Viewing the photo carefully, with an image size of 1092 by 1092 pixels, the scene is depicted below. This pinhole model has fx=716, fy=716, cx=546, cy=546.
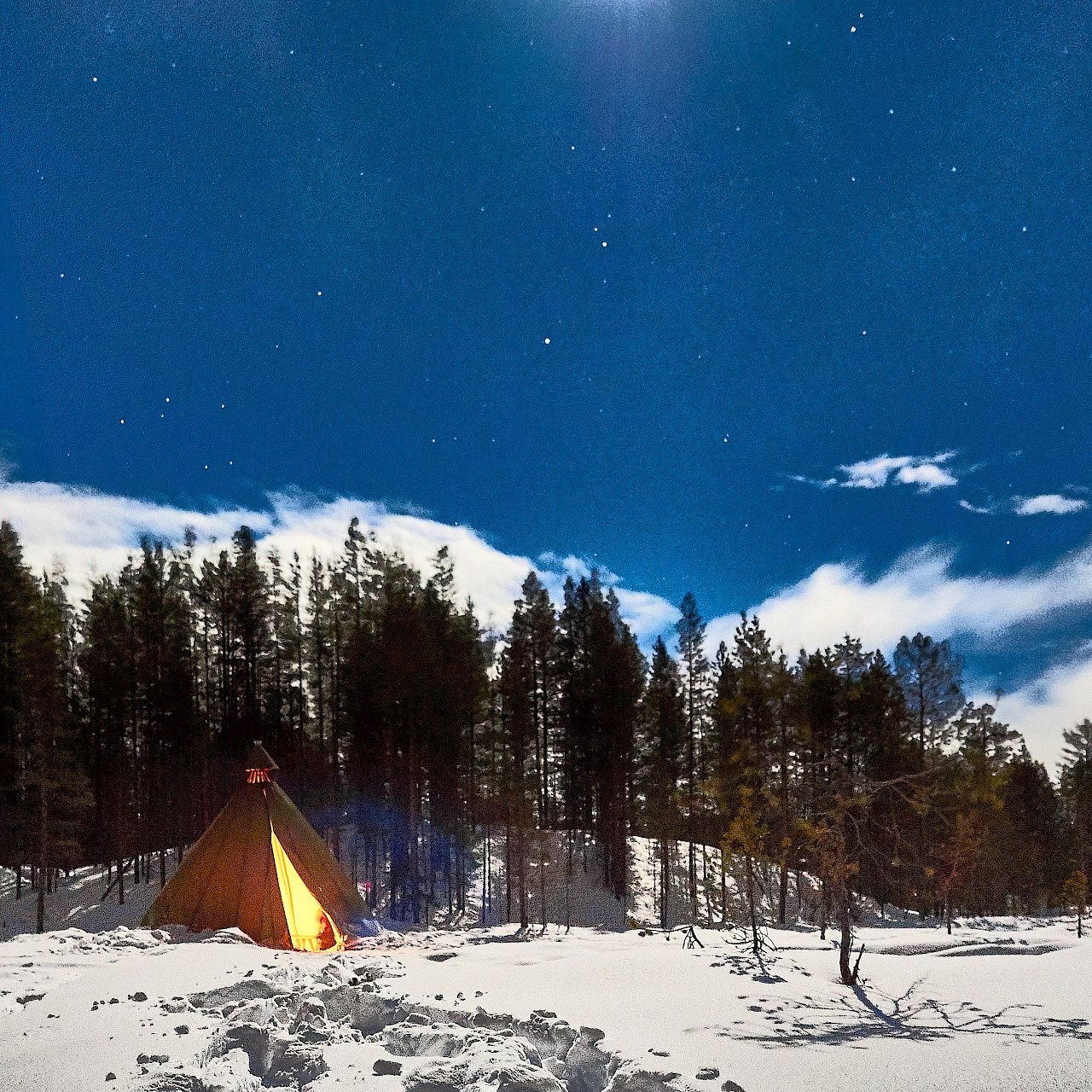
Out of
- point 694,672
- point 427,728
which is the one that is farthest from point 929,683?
point 427,728

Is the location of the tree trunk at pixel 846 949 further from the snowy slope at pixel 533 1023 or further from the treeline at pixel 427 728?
the treeline at pixel 427 728

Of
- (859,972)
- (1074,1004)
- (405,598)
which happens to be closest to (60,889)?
(405,598)

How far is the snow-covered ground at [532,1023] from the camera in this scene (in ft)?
16.8

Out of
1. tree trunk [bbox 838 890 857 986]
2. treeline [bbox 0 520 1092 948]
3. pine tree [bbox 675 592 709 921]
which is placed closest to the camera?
tree trunk [bbox 838 890 857 986]

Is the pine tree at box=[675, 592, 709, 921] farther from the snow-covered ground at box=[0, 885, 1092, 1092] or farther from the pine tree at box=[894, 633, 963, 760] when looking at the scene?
the snow-covered ground at box=[0, 885, 1092, 1092]

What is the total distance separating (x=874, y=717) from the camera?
30.8 m

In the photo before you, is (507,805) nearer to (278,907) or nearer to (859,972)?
(278,907)

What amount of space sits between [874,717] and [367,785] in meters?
21.4

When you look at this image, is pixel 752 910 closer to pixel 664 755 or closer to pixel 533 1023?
pixel 533 1023

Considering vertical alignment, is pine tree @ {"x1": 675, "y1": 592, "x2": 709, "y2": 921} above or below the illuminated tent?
above

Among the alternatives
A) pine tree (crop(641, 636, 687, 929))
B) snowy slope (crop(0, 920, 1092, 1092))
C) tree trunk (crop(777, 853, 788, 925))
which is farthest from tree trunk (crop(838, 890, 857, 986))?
pine tree (crop(641, 636, 687, 929))

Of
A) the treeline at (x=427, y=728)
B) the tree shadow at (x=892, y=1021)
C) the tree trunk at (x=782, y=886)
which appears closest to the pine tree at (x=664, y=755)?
the treeline at (x=427, y=728)

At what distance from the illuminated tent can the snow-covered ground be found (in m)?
4.26

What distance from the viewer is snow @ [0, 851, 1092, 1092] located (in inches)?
202
